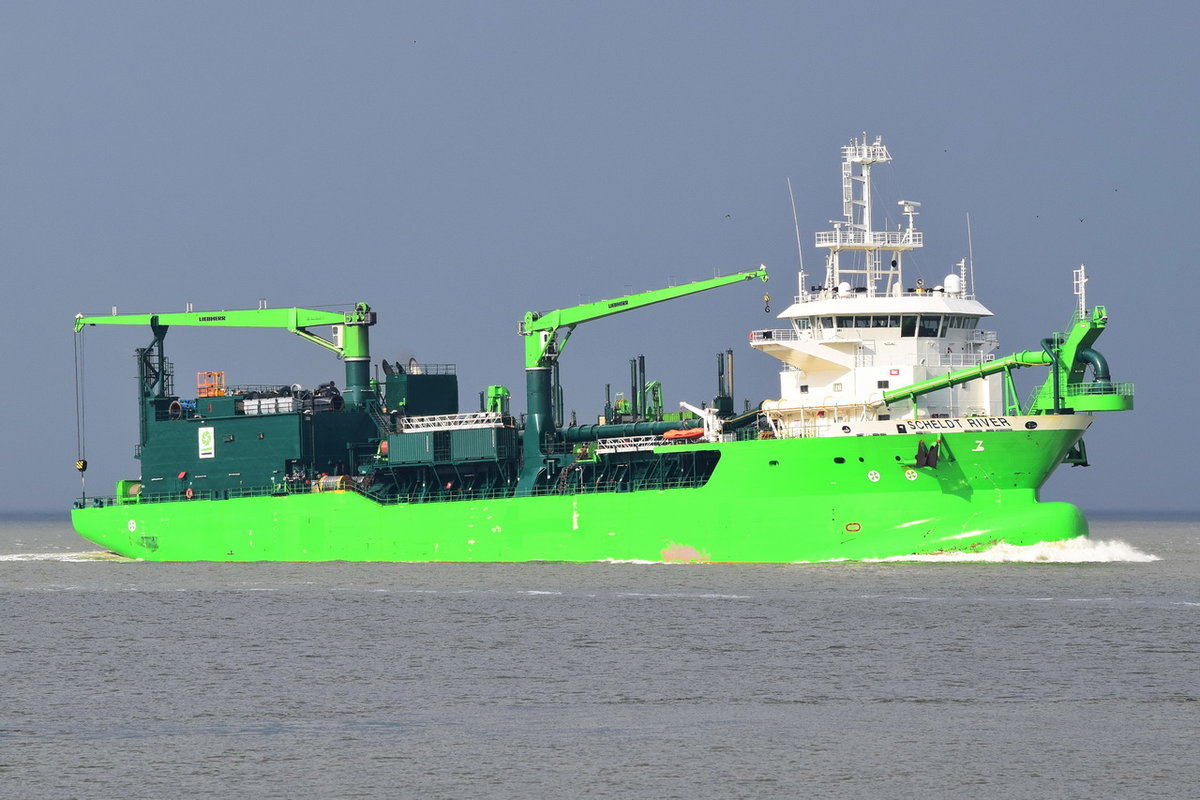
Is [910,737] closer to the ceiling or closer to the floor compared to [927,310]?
closer to the floor

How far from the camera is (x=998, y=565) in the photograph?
154ft

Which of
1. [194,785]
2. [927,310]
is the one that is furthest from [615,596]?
[194,785]

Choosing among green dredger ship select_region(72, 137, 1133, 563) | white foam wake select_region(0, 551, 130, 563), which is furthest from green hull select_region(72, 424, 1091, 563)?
white foam wake select_region(0, 551, 130, 563)

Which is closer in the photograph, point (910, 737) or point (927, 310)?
point (910, 737)

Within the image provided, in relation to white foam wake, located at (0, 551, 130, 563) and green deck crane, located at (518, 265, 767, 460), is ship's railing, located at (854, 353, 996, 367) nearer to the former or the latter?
green deck crane, located at (518, 265, 767, 460)

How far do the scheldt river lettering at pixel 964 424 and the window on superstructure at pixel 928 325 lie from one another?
3.39 m

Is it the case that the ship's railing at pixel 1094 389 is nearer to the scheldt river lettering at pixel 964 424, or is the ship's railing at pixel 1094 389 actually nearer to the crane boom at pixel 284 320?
the scheldt river lettering at pixel 964 424

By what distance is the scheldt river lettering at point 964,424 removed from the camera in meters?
41.1

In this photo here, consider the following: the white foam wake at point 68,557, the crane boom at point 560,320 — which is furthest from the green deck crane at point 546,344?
the white foam wake at point 68,557

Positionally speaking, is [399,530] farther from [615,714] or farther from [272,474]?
[615,714]

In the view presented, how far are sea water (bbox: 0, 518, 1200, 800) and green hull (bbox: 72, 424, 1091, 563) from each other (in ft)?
3.72

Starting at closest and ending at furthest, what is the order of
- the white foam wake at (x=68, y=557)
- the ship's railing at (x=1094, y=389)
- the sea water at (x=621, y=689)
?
the sea water at (x=621, y=689), the ship's railing at (x=1094, y=389), the white foam wake at (x=68, y=557)

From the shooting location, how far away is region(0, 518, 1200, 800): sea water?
19234 mm

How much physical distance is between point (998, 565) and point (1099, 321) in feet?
30.0
